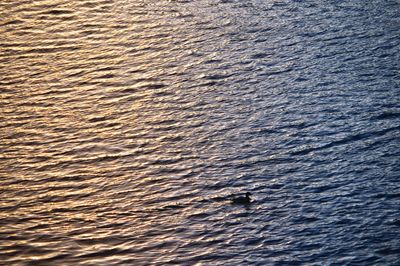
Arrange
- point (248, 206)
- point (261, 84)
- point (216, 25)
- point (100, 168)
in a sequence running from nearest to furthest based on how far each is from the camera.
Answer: point (248, 206), point (100, 168), point (261, 84), point (216, 25)

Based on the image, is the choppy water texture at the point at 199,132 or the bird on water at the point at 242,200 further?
the bird on water at the point at 242,200

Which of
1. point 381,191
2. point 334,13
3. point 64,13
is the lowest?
point 381,191

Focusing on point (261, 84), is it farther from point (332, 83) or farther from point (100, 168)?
point (100, 168)

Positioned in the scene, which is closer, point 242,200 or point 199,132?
point 242,200

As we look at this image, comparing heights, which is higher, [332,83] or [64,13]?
[64,13]

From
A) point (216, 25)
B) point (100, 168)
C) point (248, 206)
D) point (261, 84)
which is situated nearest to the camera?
point (248, 206)

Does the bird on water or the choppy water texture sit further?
the bird on water

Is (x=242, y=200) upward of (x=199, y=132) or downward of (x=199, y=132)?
downward

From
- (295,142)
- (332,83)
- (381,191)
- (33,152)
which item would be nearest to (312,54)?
(332,83)
